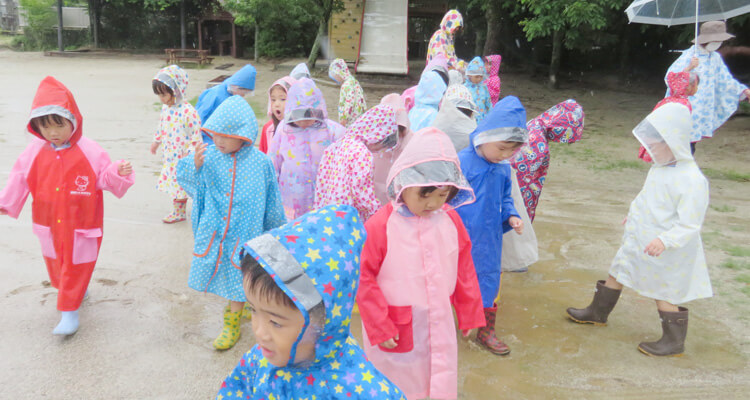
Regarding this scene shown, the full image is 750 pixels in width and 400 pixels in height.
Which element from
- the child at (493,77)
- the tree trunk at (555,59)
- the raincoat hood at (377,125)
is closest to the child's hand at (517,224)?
the raincoat hood at (377,125)

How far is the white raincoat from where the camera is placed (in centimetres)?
325

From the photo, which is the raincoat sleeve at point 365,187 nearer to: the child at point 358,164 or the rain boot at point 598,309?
the child at point 358,164

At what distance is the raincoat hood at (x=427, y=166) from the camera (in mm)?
2482

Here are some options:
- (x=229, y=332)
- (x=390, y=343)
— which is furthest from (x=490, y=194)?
(x=229, y=332)

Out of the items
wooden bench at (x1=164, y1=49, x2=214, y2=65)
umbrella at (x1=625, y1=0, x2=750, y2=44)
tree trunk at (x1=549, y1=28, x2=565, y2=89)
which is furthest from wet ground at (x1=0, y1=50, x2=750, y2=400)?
wooden bench at (x1=164, y1=49, x2=214, y2=65)

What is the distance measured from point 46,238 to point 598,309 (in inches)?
146

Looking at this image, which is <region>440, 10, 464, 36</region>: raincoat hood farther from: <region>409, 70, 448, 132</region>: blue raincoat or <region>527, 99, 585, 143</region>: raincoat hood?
<region>527, 99, 585, 143</region>: raincoat hood

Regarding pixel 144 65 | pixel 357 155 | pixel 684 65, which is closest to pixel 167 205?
pixel 357 155

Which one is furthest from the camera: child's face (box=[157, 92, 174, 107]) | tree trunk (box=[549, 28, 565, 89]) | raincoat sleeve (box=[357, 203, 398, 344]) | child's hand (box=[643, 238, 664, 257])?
tree trunk (box=[549, 28, 565, 89])

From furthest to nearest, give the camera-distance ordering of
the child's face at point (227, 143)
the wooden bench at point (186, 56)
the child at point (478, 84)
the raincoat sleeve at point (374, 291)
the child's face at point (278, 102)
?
the wooden bench at point (186, 56) < the child at point (478, 84) < the child's face at point (278, 102) < the child's face at point (227, 143) < the raincoat sleeve at point (374, 291)

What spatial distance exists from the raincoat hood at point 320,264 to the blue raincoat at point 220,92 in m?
3.63

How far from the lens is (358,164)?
132 inches

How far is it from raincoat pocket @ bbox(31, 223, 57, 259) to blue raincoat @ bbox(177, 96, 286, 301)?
90cm

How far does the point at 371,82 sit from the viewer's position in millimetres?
16297
